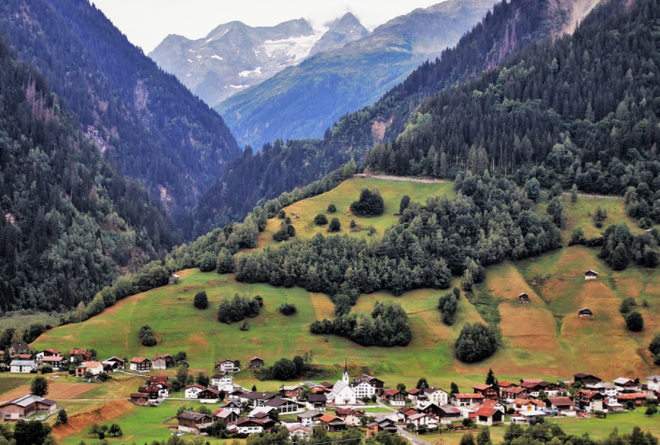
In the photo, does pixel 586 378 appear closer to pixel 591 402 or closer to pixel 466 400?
pixel 591 402

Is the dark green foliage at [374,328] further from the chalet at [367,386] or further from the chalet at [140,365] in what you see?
the chalet at [140,365]

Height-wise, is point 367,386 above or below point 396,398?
above

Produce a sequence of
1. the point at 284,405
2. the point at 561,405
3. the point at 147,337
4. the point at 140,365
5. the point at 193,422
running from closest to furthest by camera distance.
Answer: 1. the point at 193,422
2. the point at 561,405
3. the point at 284,405
4. the point at 140,365
5. the point at 147,337

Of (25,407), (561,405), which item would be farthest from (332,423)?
(25,407)

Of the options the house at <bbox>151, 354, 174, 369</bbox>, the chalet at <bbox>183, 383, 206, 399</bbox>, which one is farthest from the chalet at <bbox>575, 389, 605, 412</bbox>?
the house at <bbox>151, 354, 174, 369</bbox>

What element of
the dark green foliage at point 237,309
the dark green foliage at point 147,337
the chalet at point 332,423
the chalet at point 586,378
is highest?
the dark green foliage at point 237,309


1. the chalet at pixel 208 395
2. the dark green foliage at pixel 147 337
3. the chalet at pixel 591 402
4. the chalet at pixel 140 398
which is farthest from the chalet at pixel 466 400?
the dark green foliage at pixel 147 337
